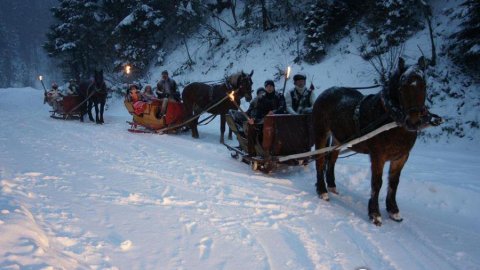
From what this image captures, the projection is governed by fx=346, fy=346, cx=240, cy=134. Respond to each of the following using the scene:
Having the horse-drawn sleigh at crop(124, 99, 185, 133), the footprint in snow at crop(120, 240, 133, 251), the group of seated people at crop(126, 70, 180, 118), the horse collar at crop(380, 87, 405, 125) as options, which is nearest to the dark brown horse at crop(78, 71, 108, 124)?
the group of seated people at crop(126, 70, 180, 118)

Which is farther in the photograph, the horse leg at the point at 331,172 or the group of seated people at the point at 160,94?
the group of seated people at the point at 160,94

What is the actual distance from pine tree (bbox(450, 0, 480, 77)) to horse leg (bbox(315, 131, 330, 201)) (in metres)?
5.49

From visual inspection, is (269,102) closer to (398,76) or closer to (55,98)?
(398,76)

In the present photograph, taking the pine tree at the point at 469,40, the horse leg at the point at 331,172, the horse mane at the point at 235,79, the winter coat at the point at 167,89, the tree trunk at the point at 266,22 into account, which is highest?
the tree trunk at the point at 266,22

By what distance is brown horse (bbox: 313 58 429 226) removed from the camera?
354cm

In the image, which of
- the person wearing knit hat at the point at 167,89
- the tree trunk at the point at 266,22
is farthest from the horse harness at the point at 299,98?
the tree trunk at the point at 266,22

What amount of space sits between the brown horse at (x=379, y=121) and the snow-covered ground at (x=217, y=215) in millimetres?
361

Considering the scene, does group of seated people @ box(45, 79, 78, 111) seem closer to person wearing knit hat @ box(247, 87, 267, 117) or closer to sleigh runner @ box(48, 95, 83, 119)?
sleigh runner @ box(48, 95, 83, 119)

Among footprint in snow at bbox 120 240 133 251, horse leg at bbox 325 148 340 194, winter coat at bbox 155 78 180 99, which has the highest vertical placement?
winter coat at bbox 155 78 180 99

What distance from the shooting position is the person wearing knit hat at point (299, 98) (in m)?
6.40

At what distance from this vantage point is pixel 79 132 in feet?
32.9

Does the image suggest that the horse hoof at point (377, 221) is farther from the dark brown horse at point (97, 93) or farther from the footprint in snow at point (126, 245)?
the dark brown horse at point (97, 93)

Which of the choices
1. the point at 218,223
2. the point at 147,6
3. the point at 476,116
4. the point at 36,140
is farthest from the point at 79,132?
the point at 147,6

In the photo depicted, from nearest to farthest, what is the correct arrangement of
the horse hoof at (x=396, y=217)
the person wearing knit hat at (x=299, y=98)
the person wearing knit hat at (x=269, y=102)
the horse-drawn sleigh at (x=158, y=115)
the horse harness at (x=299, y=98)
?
the horse hoof at (x=396, y=217), the person wearing knit hat at (x=299, y=98), the horse harness at (x=299, y=98), the person wearing knit hat at (x=269, y=102), the horse-drawn sleigh at (x=158, y=115)
